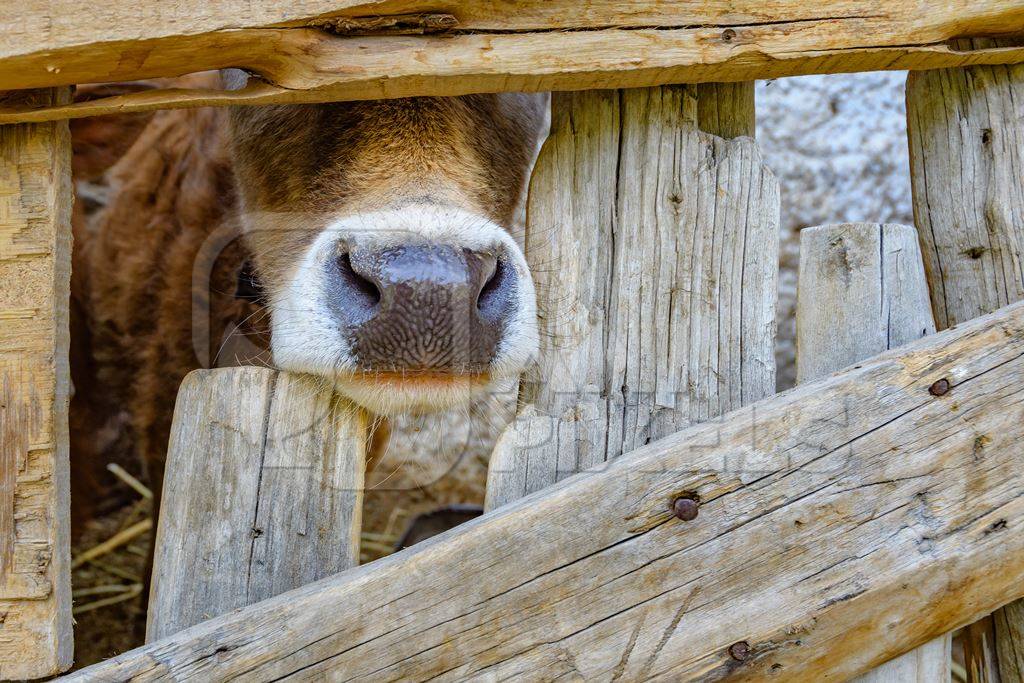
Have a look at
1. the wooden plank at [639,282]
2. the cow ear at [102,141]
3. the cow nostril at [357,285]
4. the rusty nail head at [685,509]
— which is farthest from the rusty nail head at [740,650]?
the cow ear at [102,141]

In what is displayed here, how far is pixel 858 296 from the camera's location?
1.87 m

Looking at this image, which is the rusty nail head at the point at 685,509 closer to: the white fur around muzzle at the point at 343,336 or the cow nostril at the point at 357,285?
the white fur around muzzle at the point at 343,336

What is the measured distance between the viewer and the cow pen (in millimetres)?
1615

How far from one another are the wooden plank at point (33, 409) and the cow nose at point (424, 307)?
0.54 m

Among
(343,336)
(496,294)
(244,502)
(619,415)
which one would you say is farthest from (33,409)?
(619,415)

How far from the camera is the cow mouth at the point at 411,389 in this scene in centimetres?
191

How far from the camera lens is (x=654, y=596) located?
1637 mm

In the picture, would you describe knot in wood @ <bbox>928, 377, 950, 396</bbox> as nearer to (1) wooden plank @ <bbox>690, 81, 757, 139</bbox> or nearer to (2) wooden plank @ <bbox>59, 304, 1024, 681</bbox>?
(2) wooden plank @ <bbox>59, 304, 1024, 681</bbox>

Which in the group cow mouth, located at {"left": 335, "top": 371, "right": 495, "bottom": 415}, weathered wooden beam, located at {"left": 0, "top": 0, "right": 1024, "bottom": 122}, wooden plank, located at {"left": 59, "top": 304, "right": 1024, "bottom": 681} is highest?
weathered wooden beam, located at {"left": 0, "top": 0, "right": 1024, "bottom": 122}

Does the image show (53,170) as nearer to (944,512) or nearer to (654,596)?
(654,596)

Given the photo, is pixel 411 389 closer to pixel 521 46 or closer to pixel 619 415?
pixel 619 415

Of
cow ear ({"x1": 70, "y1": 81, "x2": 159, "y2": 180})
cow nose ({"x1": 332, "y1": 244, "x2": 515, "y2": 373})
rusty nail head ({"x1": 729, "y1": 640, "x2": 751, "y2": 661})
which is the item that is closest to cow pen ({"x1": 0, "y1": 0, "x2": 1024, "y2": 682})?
rusty nail head ({"x1": 729, "y1": 640, "x2": 751, "y2": 661})

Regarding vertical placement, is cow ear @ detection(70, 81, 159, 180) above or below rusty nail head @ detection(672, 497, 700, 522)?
above

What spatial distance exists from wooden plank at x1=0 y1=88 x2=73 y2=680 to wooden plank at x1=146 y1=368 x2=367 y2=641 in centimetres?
18
